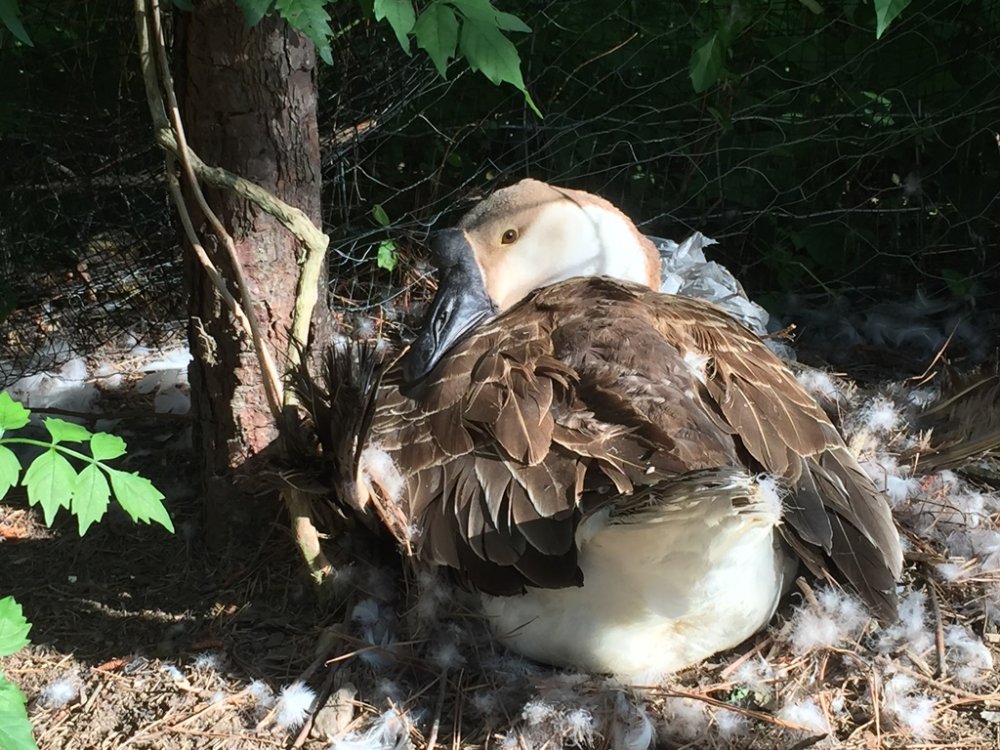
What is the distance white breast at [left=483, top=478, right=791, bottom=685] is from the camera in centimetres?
162

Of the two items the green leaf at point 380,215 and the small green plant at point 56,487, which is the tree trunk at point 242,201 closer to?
the small green plant at point 56,487

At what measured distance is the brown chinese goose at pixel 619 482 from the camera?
1617 mm

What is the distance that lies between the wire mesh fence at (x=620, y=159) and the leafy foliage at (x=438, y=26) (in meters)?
1.53

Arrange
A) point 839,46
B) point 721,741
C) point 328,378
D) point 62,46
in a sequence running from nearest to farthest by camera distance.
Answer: point 721,741
point 328,378
point 62,46
point 839,46

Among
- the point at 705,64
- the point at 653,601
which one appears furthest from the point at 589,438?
the point at 705,64

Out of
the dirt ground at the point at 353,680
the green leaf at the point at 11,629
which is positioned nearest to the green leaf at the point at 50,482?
the green leaf at the point at 11,629

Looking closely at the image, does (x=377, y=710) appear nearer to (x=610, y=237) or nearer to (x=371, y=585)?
(x=371, y=585)

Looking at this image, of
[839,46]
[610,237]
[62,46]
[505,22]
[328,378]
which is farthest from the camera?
[839,46]

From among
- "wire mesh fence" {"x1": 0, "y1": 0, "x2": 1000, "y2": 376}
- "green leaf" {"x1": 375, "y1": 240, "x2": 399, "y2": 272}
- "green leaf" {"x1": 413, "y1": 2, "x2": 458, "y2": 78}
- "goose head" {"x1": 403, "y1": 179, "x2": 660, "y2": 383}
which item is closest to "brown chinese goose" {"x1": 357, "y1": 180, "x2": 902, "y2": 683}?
"goose head" {"x1": 403, "y1": 179, "x2": 660, "y2": 383}

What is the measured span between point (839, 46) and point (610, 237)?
133cm

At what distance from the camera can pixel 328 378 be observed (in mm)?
1988

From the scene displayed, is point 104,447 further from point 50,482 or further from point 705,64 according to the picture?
point 705,64

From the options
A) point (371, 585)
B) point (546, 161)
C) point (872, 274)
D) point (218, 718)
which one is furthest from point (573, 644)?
point (872, 274)

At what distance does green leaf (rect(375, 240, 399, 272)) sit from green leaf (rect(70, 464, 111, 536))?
1996 mm
